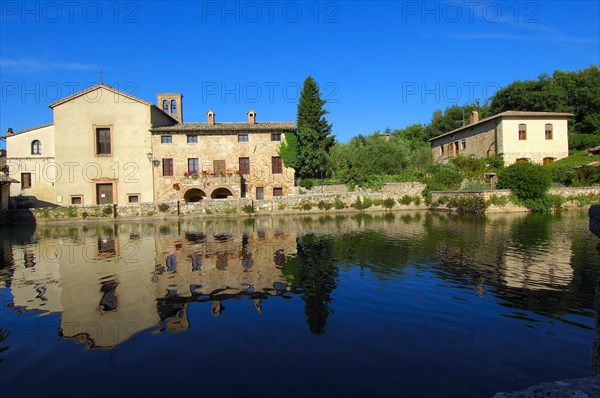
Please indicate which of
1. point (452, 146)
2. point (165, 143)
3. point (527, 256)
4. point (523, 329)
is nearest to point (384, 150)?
point (452, 146)

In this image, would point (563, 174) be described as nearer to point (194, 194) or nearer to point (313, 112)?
point (313, 112)

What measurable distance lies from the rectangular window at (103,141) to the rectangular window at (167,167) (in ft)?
16.4

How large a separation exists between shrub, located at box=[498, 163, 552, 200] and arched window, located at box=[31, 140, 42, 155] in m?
39.6

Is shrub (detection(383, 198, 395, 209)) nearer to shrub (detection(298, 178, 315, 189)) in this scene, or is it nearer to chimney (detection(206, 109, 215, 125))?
shrub (detection(298, 178, 315, 189))

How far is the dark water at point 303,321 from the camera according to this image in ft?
15.8

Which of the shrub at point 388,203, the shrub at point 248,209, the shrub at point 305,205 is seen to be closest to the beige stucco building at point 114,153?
the shrub at point 248,209

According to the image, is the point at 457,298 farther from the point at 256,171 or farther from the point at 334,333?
the point at 256,171

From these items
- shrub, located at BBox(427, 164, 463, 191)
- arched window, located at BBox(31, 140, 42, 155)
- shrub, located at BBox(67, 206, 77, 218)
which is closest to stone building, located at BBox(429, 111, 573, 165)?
shrub, located at BBox(427, 164, 463, 191)

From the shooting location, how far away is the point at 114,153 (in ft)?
113

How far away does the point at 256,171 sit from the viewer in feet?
117

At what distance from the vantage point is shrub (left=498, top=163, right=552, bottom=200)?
26578 mm

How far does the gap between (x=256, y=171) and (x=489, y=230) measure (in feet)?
74.3

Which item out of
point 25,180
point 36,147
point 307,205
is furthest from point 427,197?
point 25,180

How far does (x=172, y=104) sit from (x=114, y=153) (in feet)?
34.0
